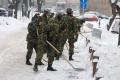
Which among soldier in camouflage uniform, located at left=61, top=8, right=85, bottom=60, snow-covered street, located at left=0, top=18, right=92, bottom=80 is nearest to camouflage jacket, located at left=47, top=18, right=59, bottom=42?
snow-covered street, located at left=0, top=18, right=92, bottom=80

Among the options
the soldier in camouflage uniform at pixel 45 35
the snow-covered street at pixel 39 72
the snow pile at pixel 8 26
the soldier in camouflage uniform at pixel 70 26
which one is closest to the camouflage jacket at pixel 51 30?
the soldier in camouflage uniform at pixel 45 35

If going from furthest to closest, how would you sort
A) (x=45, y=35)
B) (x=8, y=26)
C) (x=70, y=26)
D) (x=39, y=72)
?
(x=8, y=26)
(x=70, y=26)
(x=39, y=72)
(x=45, y=35)

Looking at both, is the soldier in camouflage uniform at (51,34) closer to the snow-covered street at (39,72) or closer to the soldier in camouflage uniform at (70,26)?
the snow-covered street at (39,72)

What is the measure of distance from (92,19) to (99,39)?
26.4 meters

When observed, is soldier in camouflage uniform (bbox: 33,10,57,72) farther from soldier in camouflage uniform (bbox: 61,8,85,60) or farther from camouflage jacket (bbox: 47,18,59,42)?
soldier in camouflage uniform (bbox: 61,8,85,60)

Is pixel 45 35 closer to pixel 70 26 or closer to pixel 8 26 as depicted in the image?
pixel 70 26

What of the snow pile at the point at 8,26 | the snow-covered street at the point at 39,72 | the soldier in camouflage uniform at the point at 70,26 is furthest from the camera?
the snow pile at the point at 8,26

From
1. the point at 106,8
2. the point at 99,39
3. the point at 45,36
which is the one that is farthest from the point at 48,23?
the point at 106,8

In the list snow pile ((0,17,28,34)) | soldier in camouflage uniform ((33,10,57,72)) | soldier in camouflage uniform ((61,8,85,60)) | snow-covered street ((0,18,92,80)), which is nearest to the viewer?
snow-covered street ((0,18,92,80))

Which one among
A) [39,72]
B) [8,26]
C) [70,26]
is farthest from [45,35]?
[8,26]

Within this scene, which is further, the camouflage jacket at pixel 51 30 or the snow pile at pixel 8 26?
the snow pile at pixel 8 26

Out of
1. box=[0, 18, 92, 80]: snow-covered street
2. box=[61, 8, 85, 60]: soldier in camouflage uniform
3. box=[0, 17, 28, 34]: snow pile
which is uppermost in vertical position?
box=[61, 8, 85, 60]: soldier in camouflage uniform

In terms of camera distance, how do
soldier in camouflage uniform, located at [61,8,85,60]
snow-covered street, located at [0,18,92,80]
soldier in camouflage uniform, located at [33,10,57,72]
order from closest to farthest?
snow-covered street, located at [0,18,92,80]
soldier in camouflage uniform, located at [33,10,57,72]
soldier in camouflage uniform, located at [61,8,85,60]

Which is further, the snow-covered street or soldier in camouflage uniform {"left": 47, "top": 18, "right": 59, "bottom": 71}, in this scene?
soldier in camouflage uniform {"left": 47, "top": 18, "right": 59, "bottom": 71}
